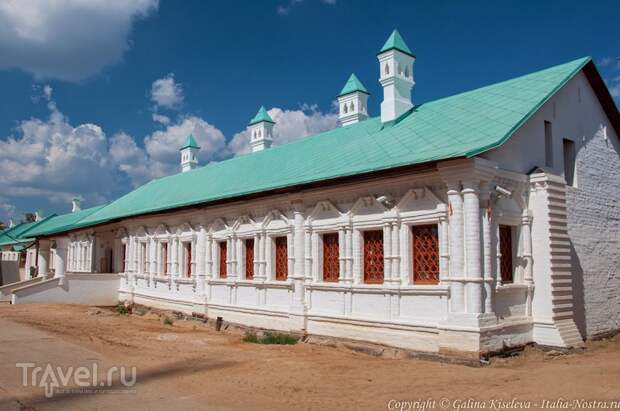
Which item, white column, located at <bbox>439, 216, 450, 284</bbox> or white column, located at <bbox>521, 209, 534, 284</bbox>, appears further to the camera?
white column, located at <bbox>521, 209, 534, 284</bbox>

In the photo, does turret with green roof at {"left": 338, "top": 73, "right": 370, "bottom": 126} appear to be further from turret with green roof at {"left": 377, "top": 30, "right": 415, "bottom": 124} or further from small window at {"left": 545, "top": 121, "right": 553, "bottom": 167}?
small window at {"left": 545, "top": 121, "right": 553, "bottom": 167}

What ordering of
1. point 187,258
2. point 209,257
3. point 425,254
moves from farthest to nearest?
point 187,258 < point 209,257 < point 425,254

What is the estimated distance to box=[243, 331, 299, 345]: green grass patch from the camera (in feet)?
47.8

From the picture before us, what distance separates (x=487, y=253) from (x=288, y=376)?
15.0 ft

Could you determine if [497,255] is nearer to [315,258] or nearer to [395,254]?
[395,254]

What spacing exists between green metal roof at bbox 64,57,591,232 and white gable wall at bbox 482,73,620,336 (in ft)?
1.81

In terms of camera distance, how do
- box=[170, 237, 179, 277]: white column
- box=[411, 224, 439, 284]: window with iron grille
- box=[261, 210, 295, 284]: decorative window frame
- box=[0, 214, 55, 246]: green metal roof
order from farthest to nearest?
box=[0, 214, 55, 246]: green metal roof → box=[170, 237, 179, 277]: white column → box=[261, 210, 295, 284]: decorative window frame → box=[411, 224, 439, 284]: window with iron grille

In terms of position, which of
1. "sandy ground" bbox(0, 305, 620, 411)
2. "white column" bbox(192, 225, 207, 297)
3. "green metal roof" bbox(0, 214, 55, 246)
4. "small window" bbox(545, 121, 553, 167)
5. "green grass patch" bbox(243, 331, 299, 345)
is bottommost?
"green grass patch" bbox(243, 331, 299, 345)

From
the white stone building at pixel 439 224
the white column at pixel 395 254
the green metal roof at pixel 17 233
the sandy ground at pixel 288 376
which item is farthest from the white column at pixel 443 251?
the green metal roof at pixel 17 233

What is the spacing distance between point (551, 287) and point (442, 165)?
11.9 feet

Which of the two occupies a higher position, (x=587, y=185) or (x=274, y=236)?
(x=587, y=185)

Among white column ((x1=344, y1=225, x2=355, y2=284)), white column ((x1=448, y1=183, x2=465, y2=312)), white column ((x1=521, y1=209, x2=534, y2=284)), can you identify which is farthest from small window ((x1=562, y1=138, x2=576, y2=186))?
white column ((x1=344, y1=225, x2=355, y2=284))

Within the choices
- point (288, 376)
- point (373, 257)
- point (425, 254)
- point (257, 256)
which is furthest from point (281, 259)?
point (288, 376)

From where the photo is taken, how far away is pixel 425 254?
1219 centimetres
